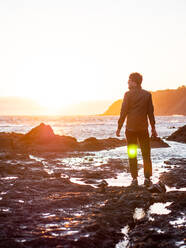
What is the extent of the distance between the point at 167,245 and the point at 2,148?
1323 cm

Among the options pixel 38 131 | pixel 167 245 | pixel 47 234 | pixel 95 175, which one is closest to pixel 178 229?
pixel 167 245

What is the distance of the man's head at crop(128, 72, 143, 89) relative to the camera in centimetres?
712

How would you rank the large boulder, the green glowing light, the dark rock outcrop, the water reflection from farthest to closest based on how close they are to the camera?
the large boulder
the dark rock outcrop
the green glowing light
the water reflection

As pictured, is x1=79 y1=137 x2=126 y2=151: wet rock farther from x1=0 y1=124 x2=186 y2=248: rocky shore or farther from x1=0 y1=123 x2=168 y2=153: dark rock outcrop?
x1=0 y1=124 x2=186 y2=248: rocky shore

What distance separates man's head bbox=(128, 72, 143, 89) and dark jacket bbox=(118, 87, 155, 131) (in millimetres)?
87

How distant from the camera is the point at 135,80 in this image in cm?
712

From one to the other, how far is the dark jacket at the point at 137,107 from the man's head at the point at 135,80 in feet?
0.29

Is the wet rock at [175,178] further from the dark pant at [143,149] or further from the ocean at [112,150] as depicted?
the dark pant at [143,149]

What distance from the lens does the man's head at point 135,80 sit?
7117mm

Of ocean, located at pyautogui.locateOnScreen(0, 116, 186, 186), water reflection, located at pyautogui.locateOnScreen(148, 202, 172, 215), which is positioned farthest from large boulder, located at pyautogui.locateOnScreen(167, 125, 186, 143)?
water reflection, located at pyautogui.locateOnScreen(148, 202, 172, 215)

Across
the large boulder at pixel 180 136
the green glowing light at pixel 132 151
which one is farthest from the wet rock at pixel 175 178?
the large boulder at pixel 180 136

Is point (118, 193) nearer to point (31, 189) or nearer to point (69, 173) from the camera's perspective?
point (31, 189)

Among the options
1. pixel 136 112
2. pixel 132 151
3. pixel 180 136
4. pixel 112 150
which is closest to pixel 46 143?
pixel 112 150

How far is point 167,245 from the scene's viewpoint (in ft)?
11.5
